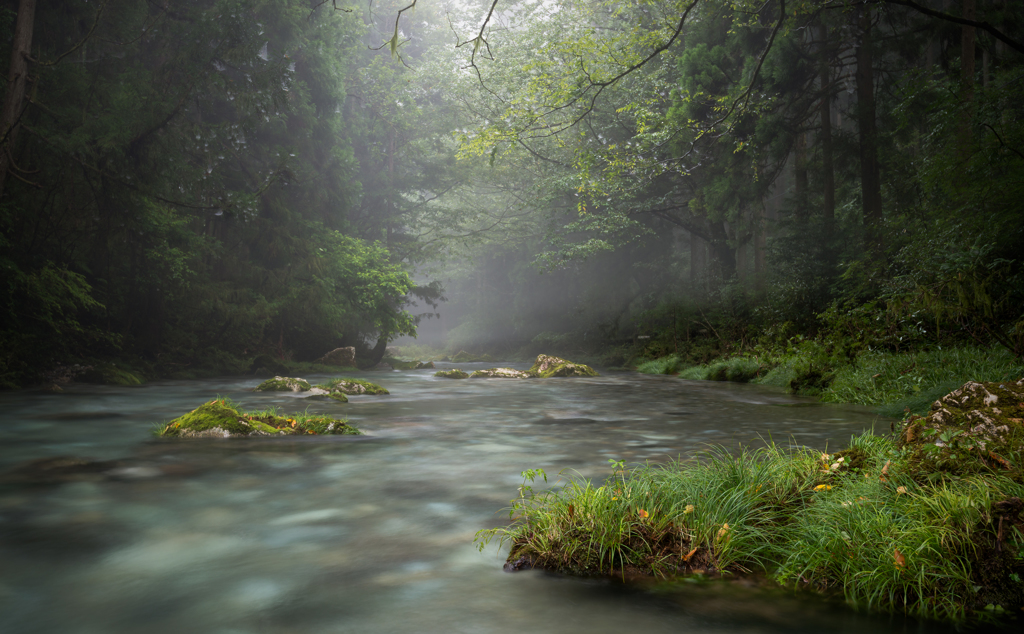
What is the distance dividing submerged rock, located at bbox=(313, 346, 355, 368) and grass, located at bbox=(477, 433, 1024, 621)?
795 inches

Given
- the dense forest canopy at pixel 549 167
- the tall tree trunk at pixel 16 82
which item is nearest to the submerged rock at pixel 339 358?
the dense forest canopy at pixel 549 167

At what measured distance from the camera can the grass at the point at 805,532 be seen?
3.13 metres

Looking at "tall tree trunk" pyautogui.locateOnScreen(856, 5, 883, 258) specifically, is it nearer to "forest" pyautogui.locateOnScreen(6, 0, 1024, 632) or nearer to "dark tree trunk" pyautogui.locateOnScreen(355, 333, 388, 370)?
"forest" pyautogui.locateOnScreen(6, 0, 1024, 632)

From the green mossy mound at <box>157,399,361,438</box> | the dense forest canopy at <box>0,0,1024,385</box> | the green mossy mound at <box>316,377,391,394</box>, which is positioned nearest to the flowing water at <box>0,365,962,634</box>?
the green mossy mound at <box>157,399,361,438</box>

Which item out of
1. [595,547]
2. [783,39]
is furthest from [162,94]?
Answer: [595,547]

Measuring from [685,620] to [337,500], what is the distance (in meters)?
3.22

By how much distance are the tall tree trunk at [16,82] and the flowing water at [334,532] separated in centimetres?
581

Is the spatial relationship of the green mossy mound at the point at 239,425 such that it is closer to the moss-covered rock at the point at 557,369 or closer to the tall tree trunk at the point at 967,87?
the tall tree trunk at the point at 967,87

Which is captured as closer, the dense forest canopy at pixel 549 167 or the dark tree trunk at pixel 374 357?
the dense forest canopy at pixel 549 167

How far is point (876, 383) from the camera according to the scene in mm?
10664

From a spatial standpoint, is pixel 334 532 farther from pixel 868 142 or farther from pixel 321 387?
pixel 868 142

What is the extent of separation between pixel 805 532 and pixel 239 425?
689 centimetres

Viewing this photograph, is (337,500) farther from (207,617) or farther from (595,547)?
(595,547)

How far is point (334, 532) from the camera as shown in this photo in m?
4.59
